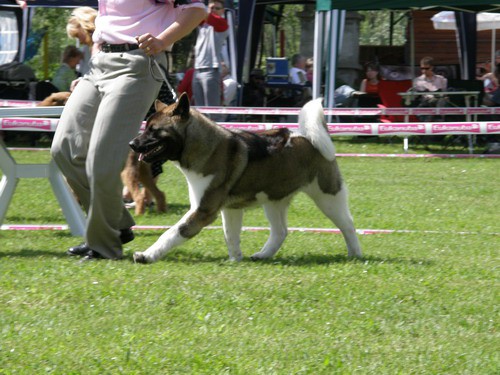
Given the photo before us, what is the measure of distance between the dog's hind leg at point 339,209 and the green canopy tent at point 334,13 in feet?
29.7

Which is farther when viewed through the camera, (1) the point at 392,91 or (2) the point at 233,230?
(1) the point at 392,91

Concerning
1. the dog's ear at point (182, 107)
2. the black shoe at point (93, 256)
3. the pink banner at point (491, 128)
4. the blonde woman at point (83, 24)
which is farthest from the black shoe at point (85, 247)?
the pink banner at point (491, 128)

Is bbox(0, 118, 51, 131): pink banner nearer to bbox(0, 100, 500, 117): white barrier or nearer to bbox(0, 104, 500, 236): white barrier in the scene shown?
bbox(0, 104, 500, 236): white barrier

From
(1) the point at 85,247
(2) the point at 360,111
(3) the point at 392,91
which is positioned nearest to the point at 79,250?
(1) the point at 85,247

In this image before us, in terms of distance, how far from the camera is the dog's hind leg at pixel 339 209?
644cm

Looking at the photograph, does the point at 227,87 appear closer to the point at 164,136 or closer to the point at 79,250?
the point at 79,250

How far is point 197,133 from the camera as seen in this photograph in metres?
5.99

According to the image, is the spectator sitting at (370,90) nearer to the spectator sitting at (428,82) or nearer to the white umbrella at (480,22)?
the spectator sitting at (428,82)

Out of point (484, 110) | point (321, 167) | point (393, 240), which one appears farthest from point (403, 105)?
point (321, 167)

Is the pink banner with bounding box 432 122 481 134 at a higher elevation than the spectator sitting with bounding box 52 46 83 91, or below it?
below

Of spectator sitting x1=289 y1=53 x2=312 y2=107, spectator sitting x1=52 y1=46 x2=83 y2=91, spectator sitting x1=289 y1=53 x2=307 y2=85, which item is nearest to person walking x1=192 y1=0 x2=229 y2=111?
spectator sitting x1=52 y1=46 x2=83 y2=91

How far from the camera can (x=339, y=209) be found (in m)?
6.48

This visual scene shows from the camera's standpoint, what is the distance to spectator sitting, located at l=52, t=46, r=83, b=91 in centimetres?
1515

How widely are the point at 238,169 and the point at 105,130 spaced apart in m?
0.89
